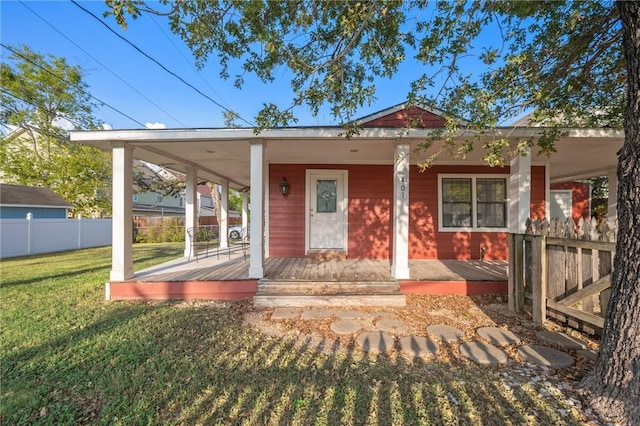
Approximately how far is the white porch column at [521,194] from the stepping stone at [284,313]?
12.4 ft

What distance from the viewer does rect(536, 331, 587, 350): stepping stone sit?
2.84m

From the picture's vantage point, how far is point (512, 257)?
3.92 m

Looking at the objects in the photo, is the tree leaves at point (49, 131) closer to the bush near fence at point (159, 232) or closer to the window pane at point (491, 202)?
the bush near fence at point (159, 232)

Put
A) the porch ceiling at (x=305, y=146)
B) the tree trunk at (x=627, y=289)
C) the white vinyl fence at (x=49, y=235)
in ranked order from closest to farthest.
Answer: the tree trunk at (x=627, y=289) → the porch ceiling at (x=305, y=146) → the white vinyl fence at (x=49, y=235)

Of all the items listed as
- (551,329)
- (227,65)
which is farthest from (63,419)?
(551,329)

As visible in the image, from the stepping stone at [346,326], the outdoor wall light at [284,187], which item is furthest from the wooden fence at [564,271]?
the outdoor wall light at [284,187]

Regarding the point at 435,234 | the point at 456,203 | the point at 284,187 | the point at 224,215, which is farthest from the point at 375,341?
the point at 224,215

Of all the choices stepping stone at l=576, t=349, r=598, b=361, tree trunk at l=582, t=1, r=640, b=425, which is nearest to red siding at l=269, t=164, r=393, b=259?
stepping stone at l=576, t=349, r=598, b=361

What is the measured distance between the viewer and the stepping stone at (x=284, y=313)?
373 centimetres

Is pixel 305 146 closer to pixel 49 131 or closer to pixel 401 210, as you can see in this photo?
pixel 401 210

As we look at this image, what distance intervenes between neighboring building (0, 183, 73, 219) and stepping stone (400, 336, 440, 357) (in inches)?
663

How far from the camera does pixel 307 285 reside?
433 centimetres

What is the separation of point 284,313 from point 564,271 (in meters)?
3.53

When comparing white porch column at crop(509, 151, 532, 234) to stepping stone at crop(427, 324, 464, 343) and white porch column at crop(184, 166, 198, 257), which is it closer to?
stepping stone at crop(427, 324, 464, 343)
